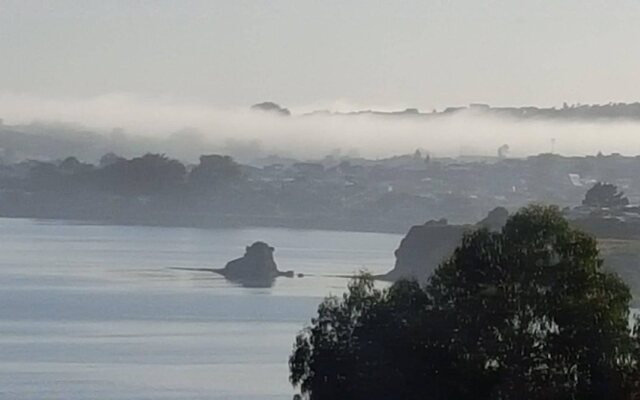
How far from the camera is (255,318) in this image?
4844cm

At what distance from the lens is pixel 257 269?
217ft

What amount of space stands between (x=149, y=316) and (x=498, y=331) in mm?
34006

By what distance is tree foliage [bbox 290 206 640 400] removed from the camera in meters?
15.8

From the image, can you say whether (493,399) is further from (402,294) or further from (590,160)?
(590,160)

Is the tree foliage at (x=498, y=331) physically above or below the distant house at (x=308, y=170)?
below

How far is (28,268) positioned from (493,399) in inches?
2141

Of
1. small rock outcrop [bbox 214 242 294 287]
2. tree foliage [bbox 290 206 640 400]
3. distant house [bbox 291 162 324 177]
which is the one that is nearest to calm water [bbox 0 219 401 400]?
small rock outcrop [bbox 214 242 294 287]

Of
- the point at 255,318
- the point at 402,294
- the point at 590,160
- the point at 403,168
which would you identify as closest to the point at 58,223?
the point at 403,168

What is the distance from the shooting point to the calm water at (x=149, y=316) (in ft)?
108

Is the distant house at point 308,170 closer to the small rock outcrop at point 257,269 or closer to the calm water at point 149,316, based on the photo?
the calm water at point 149,316

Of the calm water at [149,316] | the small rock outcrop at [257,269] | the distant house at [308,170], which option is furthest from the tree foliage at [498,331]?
the distant house at [308,170]

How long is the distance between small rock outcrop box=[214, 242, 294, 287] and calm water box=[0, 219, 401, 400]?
1083mm

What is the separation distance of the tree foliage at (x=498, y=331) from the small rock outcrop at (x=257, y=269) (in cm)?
4748

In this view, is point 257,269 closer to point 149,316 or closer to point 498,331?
point 149,316
